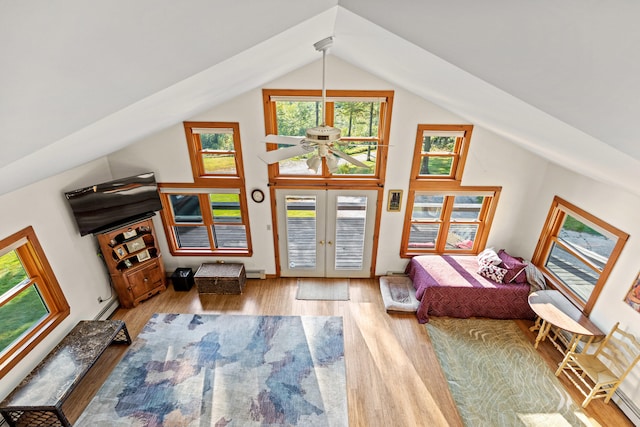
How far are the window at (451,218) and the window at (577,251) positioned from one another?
2.92 feet

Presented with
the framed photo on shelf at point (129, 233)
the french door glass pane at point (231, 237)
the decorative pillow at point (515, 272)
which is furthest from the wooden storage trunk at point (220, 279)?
the decorative pillow at point (515, 272)

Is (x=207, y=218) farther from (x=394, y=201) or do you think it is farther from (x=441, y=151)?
(x=441, y=151)

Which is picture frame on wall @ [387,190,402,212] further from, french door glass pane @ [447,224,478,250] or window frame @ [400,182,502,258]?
french door glass pane @ [447,224,478,250]

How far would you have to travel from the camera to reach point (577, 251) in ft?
14.9

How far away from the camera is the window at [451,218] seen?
5.30 meters

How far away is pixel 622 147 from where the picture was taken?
4.39 feet

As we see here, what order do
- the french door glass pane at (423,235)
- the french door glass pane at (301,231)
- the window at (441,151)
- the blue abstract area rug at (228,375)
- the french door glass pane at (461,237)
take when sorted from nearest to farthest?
the blue abstract area rug at (228,375) → the window at (441,151) → the french door glass pane at (301,231) → the french door glass pane at (461,237) → the french door glass pane at (423,235)

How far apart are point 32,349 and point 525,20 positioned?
5412mm

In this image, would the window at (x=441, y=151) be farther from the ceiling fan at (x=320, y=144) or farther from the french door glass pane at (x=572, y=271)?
the ceiling fan at (x=320, y=144)

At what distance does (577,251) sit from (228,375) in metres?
5.22

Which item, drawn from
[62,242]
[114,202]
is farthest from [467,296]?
[62,242]

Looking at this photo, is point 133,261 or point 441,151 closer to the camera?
point 441,151

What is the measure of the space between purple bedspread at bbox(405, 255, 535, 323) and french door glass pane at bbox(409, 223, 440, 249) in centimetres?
74

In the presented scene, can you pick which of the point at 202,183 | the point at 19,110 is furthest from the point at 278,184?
the point at 19,110
